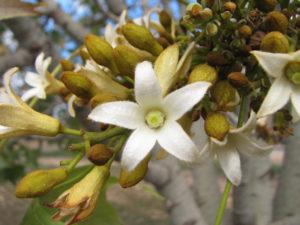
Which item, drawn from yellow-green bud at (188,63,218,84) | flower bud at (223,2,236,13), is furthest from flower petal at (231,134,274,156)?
flower bud at (223,2,236,13)

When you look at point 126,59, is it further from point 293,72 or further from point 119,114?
point 293,72

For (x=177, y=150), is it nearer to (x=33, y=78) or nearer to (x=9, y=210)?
(x=33, y=78)

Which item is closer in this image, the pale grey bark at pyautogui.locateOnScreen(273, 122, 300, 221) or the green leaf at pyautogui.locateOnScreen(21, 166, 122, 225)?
the green leaf at pyautogui.locateOnScreen(21, 166, 122, 225)

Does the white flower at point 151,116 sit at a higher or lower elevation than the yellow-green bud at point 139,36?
lower

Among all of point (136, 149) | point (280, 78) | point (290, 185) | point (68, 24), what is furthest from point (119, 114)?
point (68, 24)

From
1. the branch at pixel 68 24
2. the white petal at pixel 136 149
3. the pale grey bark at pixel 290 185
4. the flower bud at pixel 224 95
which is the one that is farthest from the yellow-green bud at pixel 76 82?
the branch at pixel 68 24

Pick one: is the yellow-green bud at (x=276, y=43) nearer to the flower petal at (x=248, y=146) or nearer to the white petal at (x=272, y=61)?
the white petal at (x=272, y=61)

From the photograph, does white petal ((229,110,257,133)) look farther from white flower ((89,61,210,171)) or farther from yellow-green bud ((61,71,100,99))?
yellow-green bud ((61,71,100,99))

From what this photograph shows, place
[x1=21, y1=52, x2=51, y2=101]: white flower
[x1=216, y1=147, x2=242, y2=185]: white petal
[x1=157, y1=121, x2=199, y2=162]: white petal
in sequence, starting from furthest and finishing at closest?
[x1=21, y1=52, x2=51, y2=101]: white flower, [x1=216, y1=147, x2=242, y2=185]: white petal, [x1=157, y1=121, x2=199, y2=162]: white petal
